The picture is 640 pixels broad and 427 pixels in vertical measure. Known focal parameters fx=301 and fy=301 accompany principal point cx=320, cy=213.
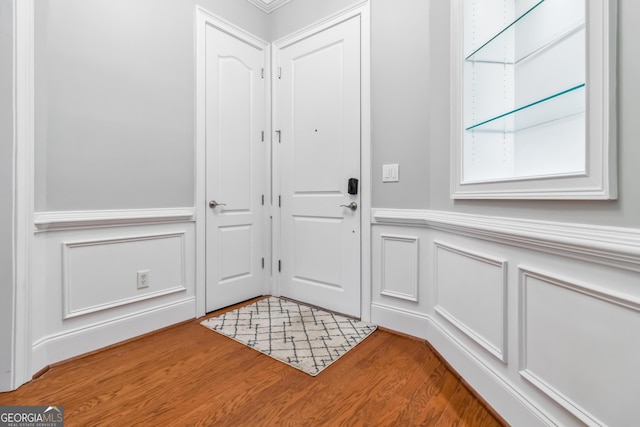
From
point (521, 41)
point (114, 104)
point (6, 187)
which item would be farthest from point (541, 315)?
point (114, 104)

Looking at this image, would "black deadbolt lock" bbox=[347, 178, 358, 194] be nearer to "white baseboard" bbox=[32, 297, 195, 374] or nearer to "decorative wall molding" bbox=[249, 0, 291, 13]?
"white baseboard" bbox=[32, 297, 195, 374]

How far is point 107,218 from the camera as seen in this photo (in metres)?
1.79

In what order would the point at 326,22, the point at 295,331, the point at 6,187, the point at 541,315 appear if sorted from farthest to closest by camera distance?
the point at 326,22
the point at 295,331
the point at 6,187
the point at 541,315

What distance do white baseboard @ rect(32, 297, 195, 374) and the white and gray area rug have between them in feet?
0.71

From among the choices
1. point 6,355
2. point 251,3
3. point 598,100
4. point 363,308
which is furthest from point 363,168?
point 6,355

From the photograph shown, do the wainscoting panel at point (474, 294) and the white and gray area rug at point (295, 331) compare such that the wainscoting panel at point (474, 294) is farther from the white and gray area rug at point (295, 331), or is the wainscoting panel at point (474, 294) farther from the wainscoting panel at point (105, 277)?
the wainscoting panel at point (105, 277)

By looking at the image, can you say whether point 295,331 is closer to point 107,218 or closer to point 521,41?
point 107,218

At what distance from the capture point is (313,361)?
1.66m

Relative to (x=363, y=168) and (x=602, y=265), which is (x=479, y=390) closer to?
(x=602, y=265)

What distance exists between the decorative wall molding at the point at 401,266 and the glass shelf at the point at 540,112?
31.1 inches

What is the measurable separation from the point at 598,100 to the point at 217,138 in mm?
2228

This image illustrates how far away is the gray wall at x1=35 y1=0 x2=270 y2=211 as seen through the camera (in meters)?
1.60

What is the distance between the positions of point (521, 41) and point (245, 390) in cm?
207

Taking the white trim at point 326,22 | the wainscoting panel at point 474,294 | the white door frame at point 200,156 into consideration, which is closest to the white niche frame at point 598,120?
the wainscoting panel at point 474,294
